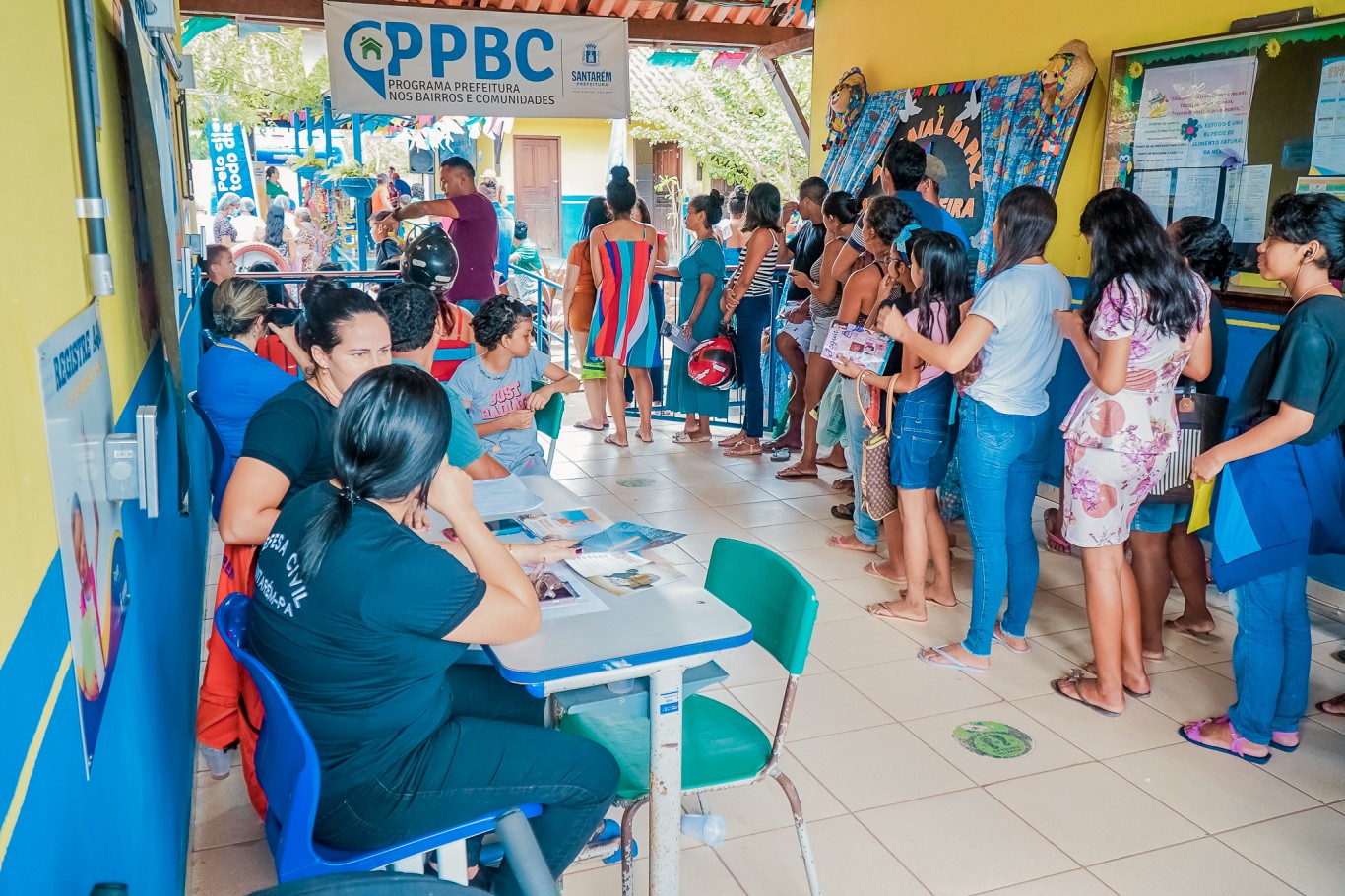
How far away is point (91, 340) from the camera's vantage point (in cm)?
150

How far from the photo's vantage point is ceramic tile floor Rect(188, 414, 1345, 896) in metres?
2.59

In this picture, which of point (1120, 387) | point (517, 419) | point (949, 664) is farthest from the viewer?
point (517, 419)

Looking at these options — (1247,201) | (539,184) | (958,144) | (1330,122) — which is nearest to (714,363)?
(958,144)

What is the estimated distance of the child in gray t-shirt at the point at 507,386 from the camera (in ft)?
12.9

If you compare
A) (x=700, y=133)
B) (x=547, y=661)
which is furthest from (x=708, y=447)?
(x=700, y=133)

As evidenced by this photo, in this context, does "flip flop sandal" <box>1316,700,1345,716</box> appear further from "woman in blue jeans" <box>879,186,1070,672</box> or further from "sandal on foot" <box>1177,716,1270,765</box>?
"woman in blue jeans" <box>879,186,1070,672</box>

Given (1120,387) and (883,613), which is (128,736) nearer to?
(1120,387)

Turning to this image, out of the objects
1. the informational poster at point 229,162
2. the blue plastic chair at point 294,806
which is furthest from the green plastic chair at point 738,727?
the informational poster at point 229,162

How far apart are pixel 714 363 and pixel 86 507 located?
552 cm

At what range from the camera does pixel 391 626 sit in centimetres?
180

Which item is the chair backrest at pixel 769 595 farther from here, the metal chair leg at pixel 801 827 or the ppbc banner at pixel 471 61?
the ppbc banner at pixel 471 61

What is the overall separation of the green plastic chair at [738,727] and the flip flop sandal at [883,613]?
170 cm

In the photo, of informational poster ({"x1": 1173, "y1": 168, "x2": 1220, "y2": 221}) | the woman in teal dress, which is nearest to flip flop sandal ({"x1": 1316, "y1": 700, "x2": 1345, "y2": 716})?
informational poster ({"x1": 1173, "y1": 168, "x2": 1220, "y2": 221})

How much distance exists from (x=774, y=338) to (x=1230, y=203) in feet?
8.82
